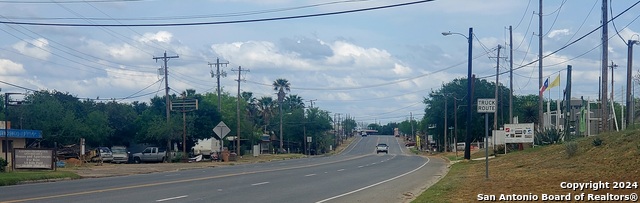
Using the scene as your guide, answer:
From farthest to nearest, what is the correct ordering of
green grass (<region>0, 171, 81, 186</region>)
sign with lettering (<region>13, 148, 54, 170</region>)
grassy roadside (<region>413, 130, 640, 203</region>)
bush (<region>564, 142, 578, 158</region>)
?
sign with lettering (<region>13, 148, 54, 170</region>) < green grass (<region>0, 171, 81, 186</region>) < bush (<region>564, 142, 578, 158</region>) < grassy roadside (<region>413, 130, 640, 203</region>)

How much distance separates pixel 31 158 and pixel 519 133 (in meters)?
27.9

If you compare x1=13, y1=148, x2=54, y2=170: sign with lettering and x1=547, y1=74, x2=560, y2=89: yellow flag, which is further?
x1=547, y1=74, x2=560, y2=89: yellow flag

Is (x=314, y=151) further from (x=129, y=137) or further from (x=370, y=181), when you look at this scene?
(x=370, y=181)

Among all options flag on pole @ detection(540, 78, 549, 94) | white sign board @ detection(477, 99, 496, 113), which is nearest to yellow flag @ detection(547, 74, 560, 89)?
flag on pole @ detection(540, 78, 549, 94)

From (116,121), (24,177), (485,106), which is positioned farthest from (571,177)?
(116,121)

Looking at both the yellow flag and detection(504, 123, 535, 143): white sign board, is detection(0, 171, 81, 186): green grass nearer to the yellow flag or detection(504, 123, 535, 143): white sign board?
detection(504, 123, 535, 143): white sign board

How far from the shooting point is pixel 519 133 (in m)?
46.1

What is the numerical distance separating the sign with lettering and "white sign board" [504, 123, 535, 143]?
87.8 feet

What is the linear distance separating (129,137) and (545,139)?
2043 inches

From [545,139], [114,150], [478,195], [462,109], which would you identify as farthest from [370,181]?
[462,109]

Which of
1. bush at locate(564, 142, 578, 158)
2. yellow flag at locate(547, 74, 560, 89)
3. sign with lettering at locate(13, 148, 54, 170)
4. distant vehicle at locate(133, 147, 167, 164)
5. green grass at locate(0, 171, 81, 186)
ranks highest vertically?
yellow flag at locate(547, 74, 560, 89)

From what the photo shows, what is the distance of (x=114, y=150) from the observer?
6319 centimetres

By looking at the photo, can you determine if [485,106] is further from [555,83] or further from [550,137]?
[555,83]

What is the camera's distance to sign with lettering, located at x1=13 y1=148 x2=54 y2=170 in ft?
121
